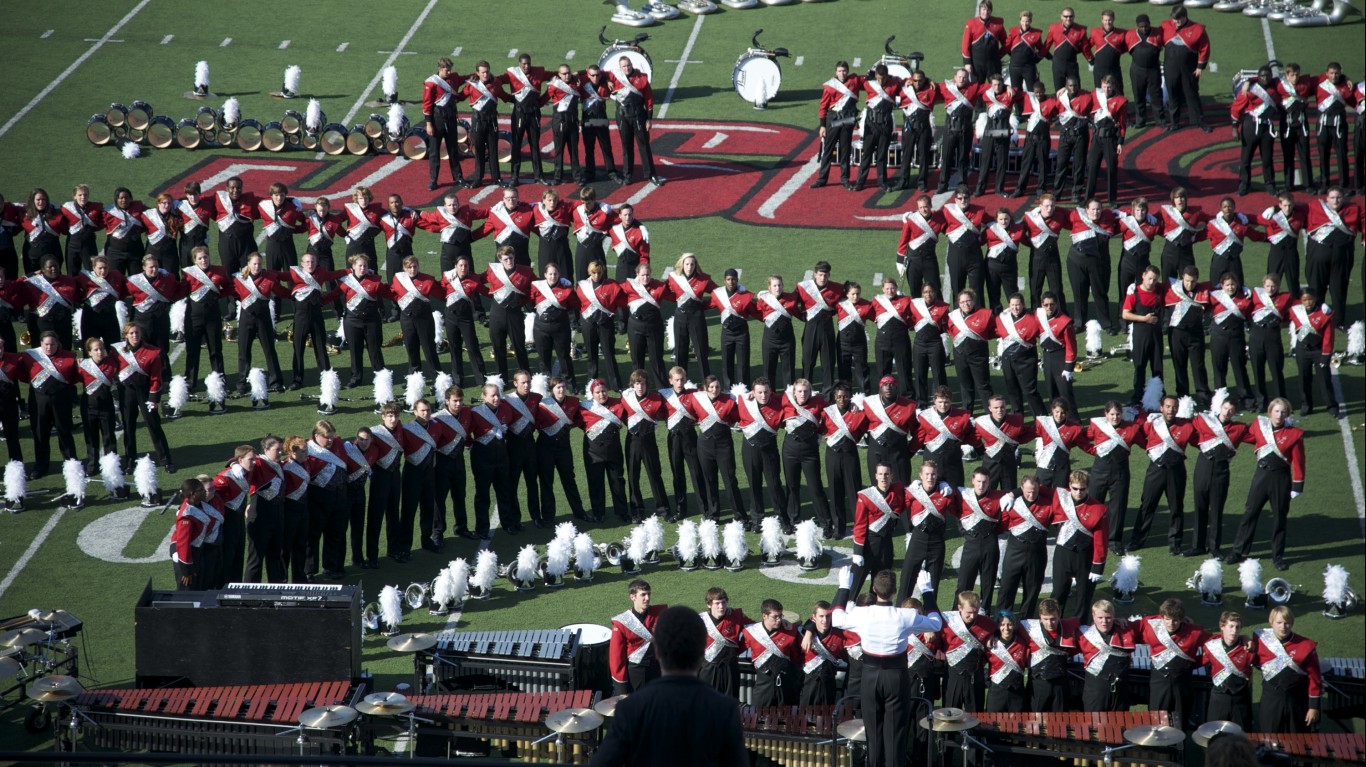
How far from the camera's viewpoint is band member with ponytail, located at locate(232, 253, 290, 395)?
1786cm

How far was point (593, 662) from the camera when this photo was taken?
12.6 meters

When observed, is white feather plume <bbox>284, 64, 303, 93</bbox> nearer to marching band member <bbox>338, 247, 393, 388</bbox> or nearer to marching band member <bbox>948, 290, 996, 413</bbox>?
marching band member <bbox>338, 247, 393, 388</bbox>

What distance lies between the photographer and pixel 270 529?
47.1 feet

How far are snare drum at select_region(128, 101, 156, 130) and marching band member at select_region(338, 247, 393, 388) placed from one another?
8.05 m

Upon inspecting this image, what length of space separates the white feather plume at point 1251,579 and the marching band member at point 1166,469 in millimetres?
892

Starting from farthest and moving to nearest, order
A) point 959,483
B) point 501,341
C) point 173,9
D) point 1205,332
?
point 173,9, point 1205,332, point 501,341, point 959,483

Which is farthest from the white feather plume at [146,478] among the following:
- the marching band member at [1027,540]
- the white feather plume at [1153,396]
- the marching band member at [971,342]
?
the white feather plume at [1153,396]

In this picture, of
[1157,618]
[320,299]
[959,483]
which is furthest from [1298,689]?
[320,299]

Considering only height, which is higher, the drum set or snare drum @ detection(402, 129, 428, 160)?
the drum set

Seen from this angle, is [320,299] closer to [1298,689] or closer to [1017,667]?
[1017,667]

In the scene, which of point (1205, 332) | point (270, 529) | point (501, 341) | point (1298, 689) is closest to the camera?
point (1298, 689)

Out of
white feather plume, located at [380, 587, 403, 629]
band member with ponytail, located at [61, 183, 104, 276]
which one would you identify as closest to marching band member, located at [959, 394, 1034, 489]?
white feather plume, located at [380, 587, 403, 629]

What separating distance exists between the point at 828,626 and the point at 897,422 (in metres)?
3.31

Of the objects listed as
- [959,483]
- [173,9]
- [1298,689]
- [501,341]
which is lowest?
[1298,689]
